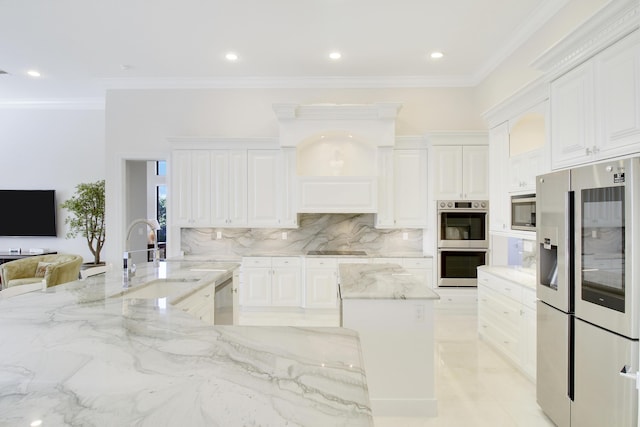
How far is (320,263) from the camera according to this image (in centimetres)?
468

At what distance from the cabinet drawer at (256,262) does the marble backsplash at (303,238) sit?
1.47 feet

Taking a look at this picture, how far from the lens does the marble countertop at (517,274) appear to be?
9.91ft

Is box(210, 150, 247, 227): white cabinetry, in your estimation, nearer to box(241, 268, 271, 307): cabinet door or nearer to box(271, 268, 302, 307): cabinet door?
box(241, 268, 271, 307): cabinet door

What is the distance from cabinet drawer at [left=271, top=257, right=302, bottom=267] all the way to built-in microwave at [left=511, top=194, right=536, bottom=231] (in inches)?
105

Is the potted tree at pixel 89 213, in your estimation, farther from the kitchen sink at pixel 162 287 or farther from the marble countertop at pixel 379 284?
the marble countertop at pixel 379 284

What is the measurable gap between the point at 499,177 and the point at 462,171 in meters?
1.05

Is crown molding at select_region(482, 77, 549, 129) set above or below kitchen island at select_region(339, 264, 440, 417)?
above

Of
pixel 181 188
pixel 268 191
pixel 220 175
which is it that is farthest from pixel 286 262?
pixel 181 188

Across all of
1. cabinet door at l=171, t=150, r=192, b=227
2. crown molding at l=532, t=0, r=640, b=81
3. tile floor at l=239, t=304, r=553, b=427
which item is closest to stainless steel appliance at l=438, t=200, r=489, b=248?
tile floor at l=239, t=304, r=553, b=427

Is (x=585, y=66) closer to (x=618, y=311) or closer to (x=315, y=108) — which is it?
(x=618, y=311)

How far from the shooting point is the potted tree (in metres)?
5.68

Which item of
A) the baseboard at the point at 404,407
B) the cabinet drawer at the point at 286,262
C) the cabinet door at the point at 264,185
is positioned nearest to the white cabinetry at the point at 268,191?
the cabinet door at the point at 264,185

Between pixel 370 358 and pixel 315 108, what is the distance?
337 cm

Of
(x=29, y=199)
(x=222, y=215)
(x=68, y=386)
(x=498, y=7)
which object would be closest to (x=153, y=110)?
(x=222, y=215)
